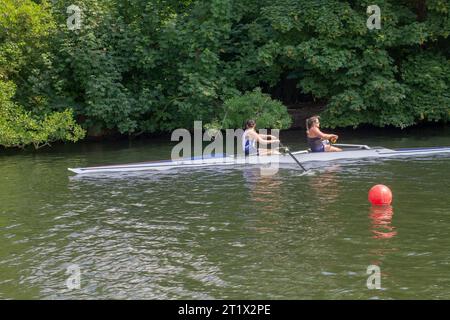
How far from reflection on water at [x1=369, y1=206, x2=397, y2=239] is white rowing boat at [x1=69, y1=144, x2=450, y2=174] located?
6617 mm

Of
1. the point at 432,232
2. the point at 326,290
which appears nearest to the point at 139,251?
the point at 326,290

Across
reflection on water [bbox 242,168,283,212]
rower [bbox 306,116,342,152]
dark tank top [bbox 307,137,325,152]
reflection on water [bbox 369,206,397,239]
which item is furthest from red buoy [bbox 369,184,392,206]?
dark tank top [bbox 307,137,325,152]

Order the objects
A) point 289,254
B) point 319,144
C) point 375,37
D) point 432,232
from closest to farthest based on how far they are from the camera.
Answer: point 289,254 < point 432,232 < point 319,144 < point 375,37

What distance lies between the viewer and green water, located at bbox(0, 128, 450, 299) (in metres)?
8.42

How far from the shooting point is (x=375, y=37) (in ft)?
84.3

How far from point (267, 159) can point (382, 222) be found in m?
7.94

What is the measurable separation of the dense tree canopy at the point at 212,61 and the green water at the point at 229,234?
27.6 feet

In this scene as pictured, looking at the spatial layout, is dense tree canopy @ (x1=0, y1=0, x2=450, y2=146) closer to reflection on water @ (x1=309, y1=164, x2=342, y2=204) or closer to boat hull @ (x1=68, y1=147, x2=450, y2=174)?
boat hull @ (x1=68, y1=147, x2=450, y2=174)

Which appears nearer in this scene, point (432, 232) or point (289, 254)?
point (289, 254)

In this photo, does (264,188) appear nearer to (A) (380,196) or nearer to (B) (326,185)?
(B) (326,185)

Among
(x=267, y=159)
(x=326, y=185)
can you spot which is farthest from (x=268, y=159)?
(x=326, y=185)

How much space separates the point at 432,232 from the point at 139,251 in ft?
17.3

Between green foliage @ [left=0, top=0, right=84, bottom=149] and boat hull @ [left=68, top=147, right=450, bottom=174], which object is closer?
boat hull @ [left=68, top=147, right=450, bottom=174]
